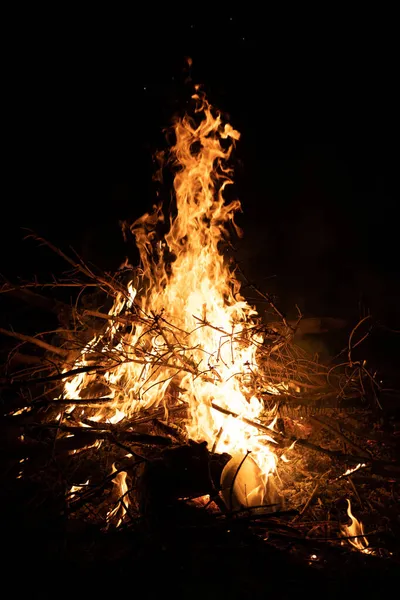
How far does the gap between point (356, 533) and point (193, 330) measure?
1.80m

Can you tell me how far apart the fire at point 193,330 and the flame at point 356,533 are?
59cm

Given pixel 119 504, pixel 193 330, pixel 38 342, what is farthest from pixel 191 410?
pixel 38 342

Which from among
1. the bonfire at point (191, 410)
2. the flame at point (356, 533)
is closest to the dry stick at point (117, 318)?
the bonfire at point (191, 410)

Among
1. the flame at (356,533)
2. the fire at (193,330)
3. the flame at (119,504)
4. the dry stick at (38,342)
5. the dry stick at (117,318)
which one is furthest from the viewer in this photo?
the dry stick at (117,318)

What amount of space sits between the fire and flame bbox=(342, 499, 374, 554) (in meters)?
0.59

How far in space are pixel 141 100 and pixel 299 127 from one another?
2.54 meters

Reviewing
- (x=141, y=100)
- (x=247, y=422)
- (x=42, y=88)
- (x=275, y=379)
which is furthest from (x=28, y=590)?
(x=42, y=88)

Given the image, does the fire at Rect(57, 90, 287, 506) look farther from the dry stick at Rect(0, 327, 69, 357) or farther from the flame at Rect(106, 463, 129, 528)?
the dry stick at Rect(0, 327, 69, 357)

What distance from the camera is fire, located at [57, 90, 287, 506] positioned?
354cm

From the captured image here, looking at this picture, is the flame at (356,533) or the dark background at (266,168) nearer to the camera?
the flame at (356,533)

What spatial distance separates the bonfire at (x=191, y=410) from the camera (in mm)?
2795

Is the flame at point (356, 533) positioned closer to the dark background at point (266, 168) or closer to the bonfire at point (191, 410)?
the bonfire at point (191, 410)

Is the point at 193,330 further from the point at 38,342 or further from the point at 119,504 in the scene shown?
the point at 119,504

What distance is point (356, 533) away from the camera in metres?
2.68
